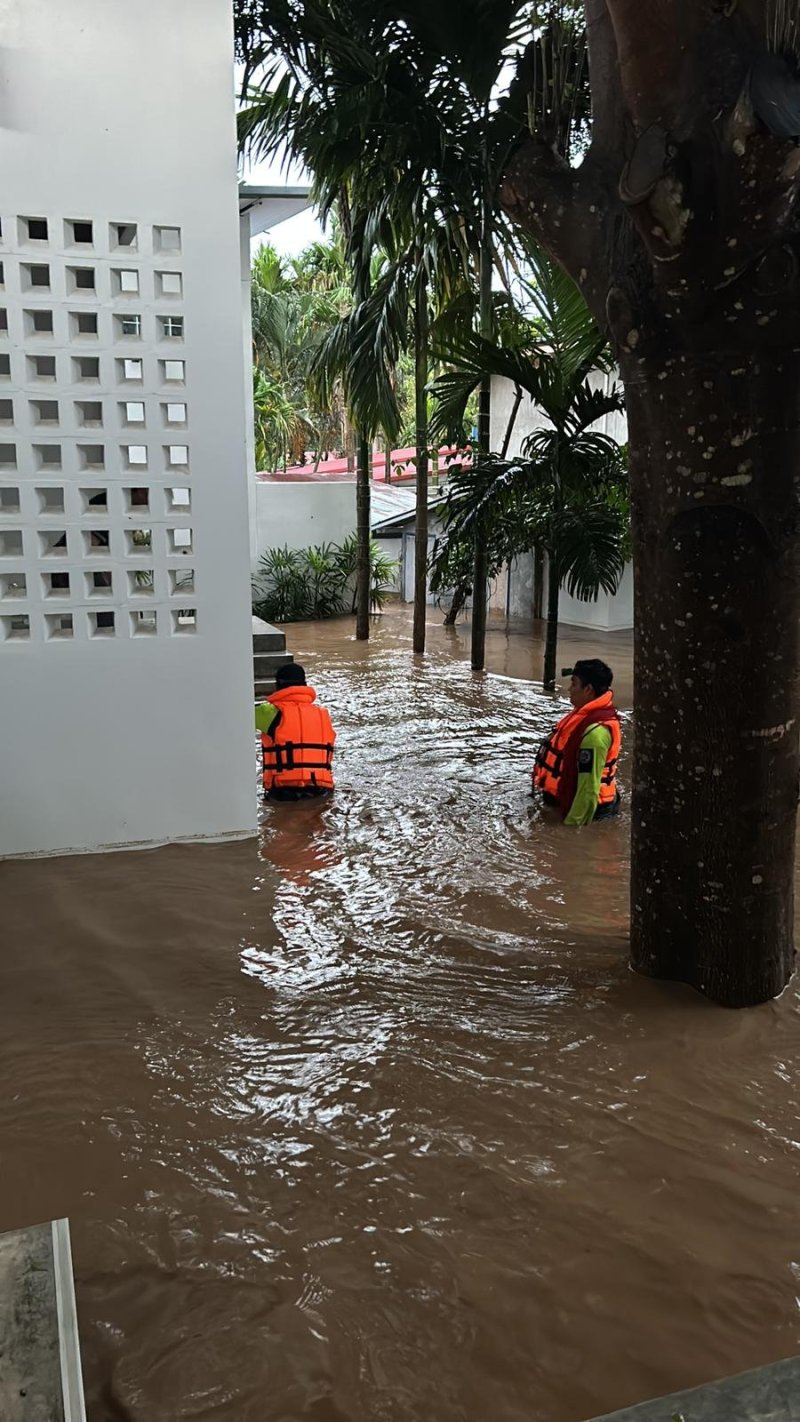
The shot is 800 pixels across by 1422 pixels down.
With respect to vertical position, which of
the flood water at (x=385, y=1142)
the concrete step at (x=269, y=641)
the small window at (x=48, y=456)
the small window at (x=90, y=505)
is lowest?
the flood water at (x=385, y=1142)

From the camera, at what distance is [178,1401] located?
82.4 inches

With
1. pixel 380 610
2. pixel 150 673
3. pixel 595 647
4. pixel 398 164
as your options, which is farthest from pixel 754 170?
pixel 380 610

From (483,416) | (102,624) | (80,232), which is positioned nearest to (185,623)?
(102,624)

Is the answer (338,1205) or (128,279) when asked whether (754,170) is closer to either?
(338,1205)

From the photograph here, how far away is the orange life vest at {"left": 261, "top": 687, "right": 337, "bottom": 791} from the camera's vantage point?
20.1 ft

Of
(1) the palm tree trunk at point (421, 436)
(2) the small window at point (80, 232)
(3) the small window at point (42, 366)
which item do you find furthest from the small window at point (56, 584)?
(1) the palm tree trunk at point (421, 436)

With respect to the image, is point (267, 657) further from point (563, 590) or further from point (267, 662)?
point (563, 590)

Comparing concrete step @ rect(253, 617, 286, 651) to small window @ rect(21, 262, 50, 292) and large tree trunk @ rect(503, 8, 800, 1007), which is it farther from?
large tree trunk @ rect(503, 8, 800, 1007)

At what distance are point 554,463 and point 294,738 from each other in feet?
11.8

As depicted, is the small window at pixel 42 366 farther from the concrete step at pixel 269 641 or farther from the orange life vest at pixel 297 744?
the concrete step at pixel 269 641

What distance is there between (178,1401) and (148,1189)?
0.67 metres

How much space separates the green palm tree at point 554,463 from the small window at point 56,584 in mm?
4022

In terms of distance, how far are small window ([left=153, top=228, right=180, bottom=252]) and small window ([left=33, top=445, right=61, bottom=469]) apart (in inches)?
41.1

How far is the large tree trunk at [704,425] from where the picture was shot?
2.96 meters
